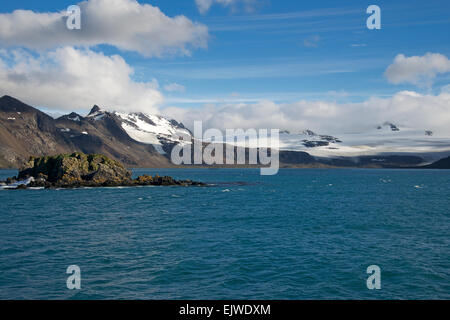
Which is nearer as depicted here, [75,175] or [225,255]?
[225,255]

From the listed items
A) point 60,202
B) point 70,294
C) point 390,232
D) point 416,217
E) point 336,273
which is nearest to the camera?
point 70,294

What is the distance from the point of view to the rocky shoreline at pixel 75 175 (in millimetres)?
117688

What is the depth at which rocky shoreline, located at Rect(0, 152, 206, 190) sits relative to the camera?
4633 inches

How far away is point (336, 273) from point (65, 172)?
112 meters

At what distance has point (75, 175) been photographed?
4828 inches

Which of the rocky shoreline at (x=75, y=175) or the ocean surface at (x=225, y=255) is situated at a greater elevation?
the rocky shoreline at (x=75, y=175)

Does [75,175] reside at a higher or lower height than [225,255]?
higher

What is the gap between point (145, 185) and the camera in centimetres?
12706

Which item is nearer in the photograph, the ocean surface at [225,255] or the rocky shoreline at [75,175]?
the ocean surface at [225,255]

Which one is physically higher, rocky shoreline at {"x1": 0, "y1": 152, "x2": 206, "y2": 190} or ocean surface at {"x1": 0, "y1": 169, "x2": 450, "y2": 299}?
rocky shoreline at {"x1": 0, "y1": 152, "x2": 206, "y2": 190}
